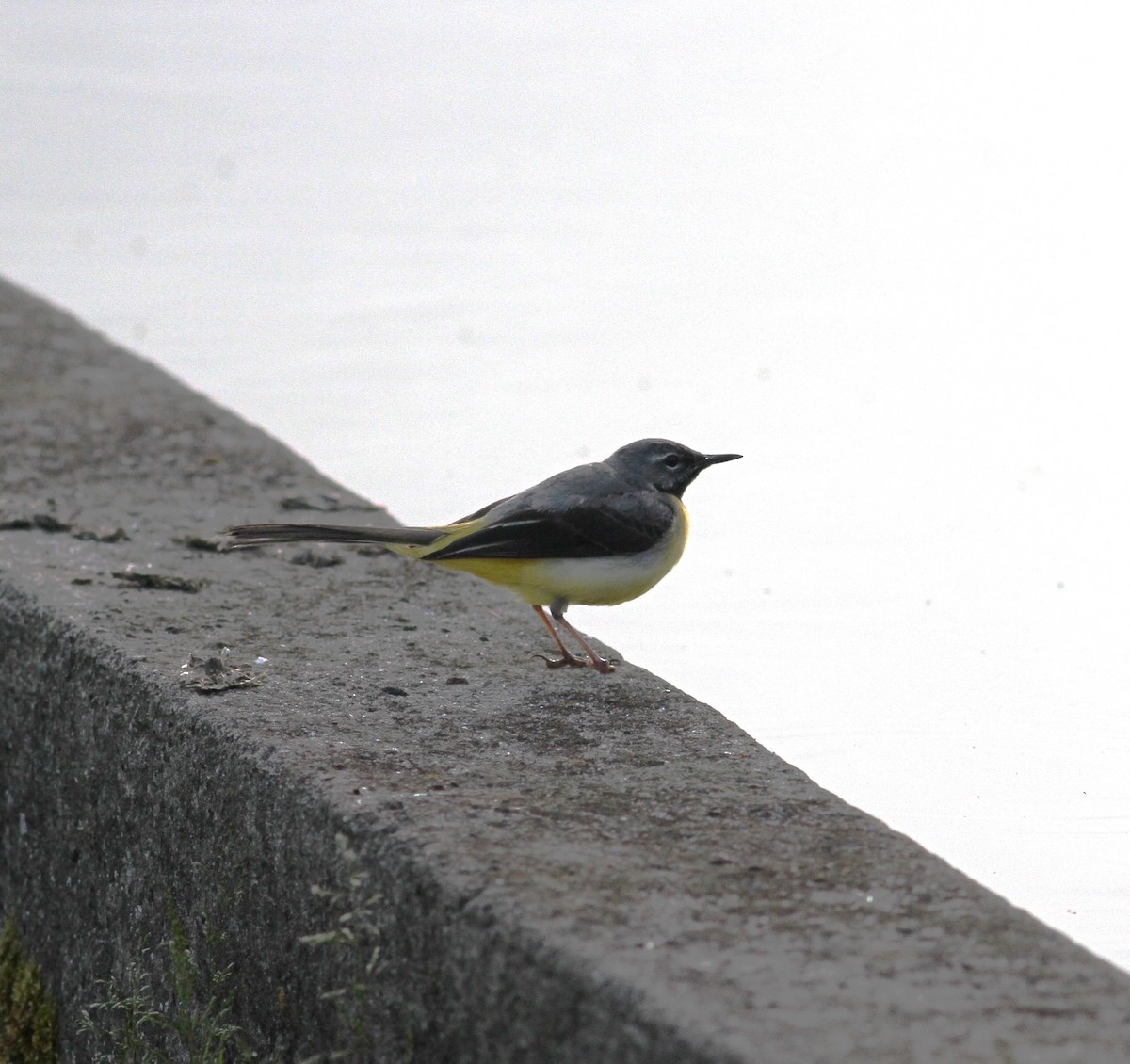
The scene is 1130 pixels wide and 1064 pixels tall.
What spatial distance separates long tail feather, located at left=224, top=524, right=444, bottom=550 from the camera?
15.0ft

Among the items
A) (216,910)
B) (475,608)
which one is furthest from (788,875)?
(475,608)

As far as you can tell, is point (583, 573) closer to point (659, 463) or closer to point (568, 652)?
point (568, 652)

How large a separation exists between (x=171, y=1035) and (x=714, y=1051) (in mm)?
1872

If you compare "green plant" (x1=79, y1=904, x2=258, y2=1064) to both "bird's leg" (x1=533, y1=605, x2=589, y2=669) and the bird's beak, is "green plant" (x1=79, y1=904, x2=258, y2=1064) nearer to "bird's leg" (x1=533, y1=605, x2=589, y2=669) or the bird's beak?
"bird's leg" (x1=533, y1=605, x2=589, y2=669)

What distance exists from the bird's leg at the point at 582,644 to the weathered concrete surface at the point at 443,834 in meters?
0.07

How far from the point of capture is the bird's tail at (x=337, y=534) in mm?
4562

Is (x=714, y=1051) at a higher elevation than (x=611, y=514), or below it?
below

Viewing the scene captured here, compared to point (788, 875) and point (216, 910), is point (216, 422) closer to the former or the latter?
point (216, 910)

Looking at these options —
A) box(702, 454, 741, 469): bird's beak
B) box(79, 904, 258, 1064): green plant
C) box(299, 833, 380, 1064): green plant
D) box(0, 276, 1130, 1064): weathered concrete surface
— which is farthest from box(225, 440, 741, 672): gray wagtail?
box(299, 833, 380, 1064): green plant

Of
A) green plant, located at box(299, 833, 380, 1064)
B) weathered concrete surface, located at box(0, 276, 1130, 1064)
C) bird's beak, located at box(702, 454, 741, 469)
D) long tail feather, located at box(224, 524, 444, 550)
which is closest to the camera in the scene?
weathered concrete surface, located at box(0, 276, 1130, 1064)

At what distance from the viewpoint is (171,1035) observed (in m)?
3.89

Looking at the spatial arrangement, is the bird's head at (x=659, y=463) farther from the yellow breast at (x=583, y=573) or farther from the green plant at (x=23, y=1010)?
the green plant at (x=23, y=1010)

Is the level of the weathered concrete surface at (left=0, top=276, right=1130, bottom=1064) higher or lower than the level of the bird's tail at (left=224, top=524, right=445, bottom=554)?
lower

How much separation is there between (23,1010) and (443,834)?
2.24 metres
